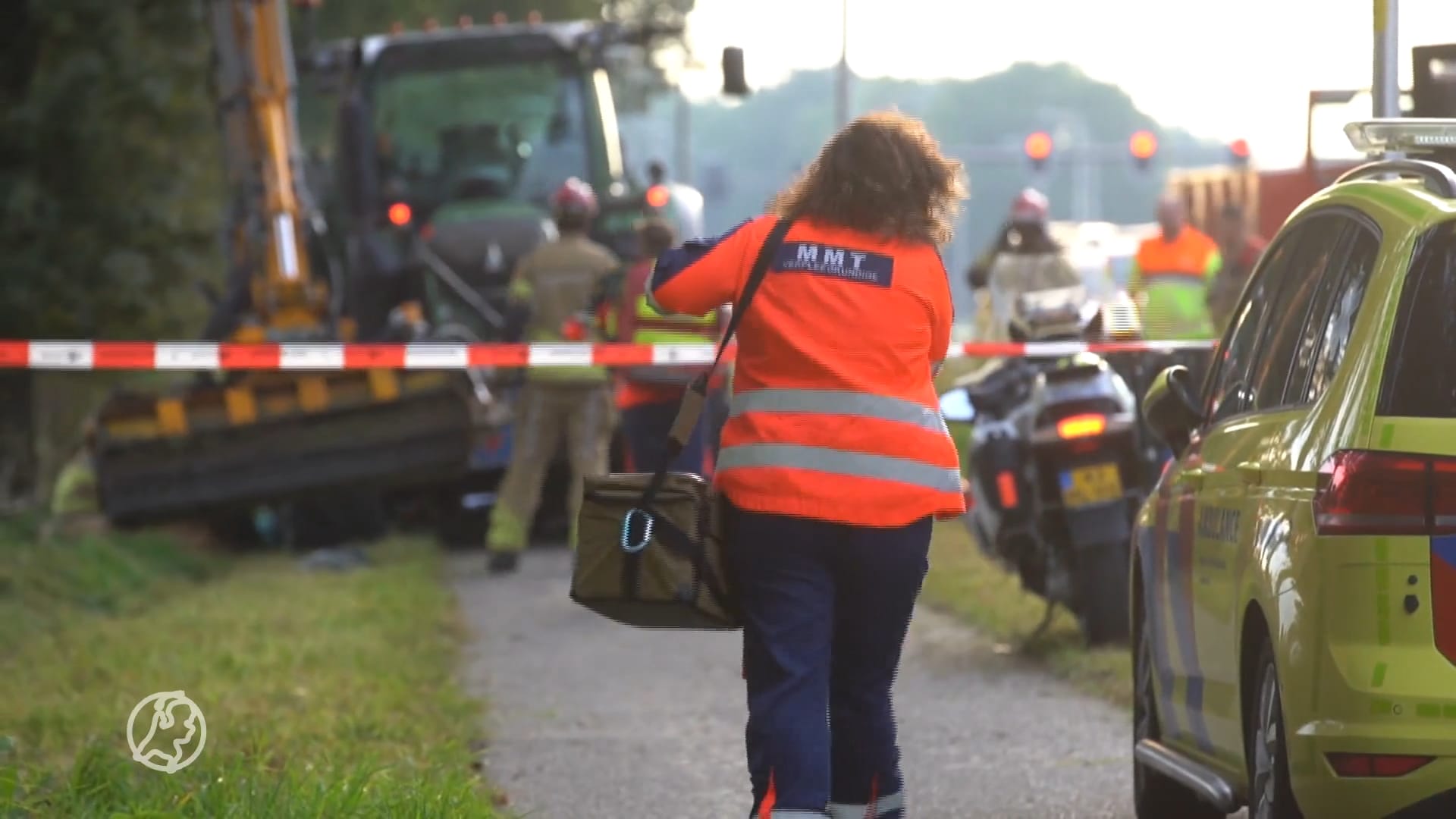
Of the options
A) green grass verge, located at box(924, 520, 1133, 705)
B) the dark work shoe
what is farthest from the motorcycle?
the dark work shoe

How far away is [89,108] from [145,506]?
12.0 ft

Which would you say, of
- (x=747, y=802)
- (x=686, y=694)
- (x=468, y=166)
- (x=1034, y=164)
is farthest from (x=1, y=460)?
(x=1034, y=164)

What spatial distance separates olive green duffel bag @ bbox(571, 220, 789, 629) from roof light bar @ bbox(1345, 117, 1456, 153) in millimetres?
1211

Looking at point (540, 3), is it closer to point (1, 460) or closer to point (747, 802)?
point (1, 460)

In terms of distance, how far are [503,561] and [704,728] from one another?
231 inches

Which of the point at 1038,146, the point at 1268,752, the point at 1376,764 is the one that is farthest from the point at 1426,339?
the point at 1038,146

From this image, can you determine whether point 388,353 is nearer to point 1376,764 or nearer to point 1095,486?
point 1095,486

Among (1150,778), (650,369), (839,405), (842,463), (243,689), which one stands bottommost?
(243,689)

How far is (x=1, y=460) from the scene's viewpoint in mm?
18500

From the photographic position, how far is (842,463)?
5.75 meters

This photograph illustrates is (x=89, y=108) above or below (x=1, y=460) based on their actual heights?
above

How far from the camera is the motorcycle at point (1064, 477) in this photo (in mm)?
10211

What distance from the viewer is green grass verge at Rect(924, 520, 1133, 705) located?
394 inches

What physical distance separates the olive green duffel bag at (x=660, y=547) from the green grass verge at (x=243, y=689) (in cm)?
70
